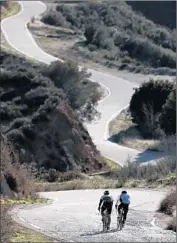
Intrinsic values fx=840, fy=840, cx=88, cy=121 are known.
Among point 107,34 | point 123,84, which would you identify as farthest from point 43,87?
point 107,34

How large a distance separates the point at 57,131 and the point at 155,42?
1664 inches

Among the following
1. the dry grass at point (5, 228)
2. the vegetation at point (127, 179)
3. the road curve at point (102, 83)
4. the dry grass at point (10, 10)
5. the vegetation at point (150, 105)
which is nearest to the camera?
the dry grass at point (5, 228)

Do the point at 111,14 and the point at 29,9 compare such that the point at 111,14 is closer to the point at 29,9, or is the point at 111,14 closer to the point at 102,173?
the point at 29,9

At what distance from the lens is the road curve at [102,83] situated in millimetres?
36875

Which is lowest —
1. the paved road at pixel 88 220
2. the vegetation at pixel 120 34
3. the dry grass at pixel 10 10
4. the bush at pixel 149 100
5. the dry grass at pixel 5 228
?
the paved road at pixel 88 220

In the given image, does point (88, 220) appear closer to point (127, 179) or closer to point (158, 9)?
point (127, 179)

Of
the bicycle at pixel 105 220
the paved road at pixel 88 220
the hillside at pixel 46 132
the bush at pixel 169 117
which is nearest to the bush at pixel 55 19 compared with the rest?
the bush at pixel 169 117

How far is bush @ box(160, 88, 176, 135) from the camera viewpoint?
3873 cm

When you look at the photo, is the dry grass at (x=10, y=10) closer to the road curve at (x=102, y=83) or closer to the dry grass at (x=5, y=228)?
the road curve at (x=102, y=83)

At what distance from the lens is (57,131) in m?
33.7

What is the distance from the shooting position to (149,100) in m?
44.6

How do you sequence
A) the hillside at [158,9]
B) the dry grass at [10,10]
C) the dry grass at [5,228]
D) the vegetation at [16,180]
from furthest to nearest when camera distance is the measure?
the hillside at [158,9]
the dry grass at [10,10]
the vegetation at [16,180]
the dry grass at [5,228]

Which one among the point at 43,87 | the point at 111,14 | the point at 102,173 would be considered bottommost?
the point at 102,173

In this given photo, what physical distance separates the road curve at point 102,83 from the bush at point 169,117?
2388 millimetres
